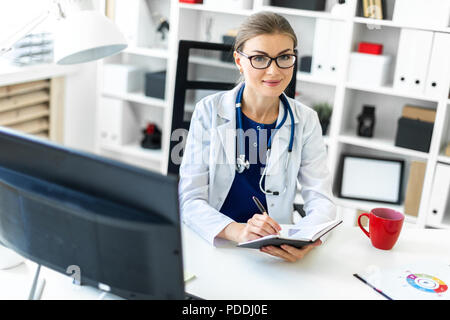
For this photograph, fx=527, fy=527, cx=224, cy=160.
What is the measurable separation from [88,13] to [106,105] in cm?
218

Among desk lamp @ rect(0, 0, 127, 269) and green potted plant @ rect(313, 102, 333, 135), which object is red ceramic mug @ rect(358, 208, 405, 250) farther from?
green potted plant @ rect(313, 102, 333, 135)

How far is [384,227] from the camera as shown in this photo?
1.38 m

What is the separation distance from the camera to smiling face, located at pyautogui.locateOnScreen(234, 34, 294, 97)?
1.54 metres

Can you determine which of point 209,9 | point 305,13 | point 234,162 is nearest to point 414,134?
point 305,13

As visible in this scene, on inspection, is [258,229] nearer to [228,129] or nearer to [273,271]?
[273,271]

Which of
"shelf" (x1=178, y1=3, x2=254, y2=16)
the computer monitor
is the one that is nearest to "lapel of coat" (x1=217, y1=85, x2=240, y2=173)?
the computer monitor

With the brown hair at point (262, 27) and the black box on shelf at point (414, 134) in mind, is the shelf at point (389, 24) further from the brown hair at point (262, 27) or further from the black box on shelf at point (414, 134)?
the brown hair at point (262, 27)

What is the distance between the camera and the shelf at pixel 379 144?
2819mm

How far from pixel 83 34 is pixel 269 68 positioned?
539mm

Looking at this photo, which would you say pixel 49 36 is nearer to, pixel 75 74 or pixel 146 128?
pixel 75 74

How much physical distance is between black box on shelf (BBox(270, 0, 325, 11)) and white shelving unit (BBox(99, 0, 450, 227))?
0.05 m

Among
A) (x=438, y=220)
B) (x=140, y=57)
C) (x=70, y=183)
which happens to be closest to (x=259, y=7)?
(x=140, y=57)

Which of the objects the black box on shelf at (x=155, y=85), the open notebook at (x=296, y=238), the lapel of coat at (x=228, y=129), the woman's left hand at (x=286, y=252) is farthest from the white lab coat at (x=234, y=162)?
the black box on shelf at (x=155, y=85)

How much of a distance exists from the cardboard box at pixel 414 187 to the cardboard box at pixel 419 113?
23 cm
